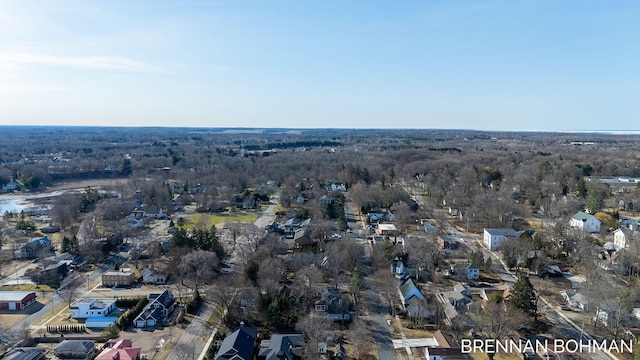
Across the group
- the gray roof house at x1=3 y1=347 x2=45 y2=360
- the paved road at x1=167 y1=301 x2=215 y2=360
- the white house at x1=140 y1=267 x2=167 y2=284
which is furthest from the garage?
the paved road at x1=167 y1=301 x2=215 y2=360

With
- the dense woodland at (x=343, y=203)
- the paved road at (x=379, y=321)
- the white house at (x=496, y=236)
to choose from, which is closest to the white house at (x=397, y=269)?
the dense woodland at (x=343, y=203)

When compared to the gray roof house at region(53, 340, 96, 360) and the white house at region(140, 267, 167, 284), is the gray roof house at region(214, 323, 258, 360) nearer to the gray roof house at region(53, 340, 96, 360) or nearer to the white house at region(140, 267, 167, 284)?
the gray roof house at region(53, 340, 96, 360)

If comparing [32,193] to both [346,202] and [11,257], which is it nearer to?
[11,257]

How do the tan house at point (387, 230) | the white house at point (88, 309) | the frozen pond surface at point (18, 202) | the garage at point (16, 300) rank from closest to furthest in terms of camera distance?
the white house at point (88, 309)
the garage at point (16, 300)
the tan house at point (387, 230)
the frozen pond surface at point (18, 202)

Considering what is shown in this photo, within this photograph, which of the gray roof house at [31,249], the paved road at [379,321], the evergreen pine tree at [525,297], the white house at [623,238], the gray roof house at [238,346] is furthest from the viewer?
the gray roof house at [31,249]

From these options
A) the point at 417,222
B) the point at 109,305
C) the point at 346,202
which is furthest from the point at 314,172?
the point at 109,305

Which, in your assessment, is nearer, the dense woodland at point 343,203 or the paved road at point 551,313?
the paved road at point 551,313

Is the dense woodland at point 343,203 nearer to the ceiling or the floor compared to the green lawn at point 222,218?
nearer to the ceiling

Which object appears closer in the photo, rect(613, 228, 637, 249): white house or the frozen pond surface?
rect(613, 228, 637, 249): white house

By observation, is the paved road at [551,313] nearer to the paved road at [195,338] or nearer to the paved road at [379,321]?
the paved road at [379,321]
